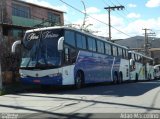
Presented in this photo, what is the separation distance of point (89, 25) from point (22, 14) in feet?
33.2

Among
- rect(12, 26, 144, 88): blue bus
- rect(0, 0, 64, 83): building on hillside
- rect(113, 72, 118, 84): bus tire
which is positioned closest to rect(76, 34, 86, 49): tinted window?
rect(12, 26, 144, 88): blue bus

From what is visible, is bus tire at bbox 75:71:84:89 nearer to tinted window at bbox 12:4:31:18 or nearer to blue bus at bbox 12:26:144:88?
blue bus at bbox 12:26:144:88

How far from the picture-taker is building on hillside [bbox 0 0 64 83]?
30484mm

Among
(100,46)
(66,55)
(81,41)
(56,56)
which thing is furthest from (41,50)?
(100,46)

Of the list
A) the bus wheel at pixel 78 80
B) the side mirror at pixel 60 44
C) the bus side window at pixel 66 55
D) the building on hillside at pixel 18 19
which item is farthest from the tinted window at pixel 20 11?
the side mirror at pixel 60 44

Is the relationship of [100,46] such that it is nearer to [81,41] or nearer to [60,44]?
[81,41]

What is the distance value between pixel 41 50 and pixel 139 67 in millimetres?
28875

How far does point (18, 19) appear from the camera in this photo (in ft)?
153

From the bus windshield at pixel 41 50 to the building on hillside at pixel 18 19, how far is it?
7.51 meters

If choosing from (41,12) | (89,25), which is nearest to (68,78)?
(89,25)

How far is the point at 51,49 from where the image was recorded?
22.0 meters

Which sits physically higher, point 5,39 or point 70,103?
point 5,39

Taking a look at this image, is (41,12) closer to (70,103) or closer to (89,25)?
(89,25)

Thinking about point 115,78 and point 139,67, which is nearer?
point 115,78
